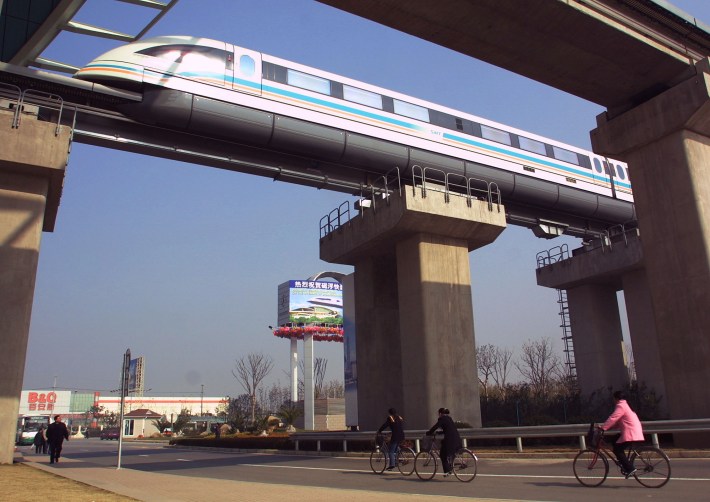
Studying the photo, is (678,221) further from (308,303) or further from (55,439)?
(308,303)

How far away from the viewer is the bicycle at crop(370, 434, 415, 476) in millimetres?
13266

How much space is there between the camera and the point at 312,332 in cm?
5519

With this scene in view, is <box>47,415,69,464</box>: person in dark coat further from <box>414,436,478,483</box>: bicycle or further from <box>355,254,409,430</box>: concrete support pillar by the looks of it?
<box>414,436,478,483</box>: bicycle

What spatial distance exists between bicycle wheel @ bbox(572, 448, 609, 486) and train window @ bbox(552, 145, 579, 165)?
861 inches

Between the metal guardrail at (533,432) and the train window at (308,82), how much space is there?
1241 cm

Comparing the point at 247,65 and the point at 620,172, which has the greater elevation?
the point at 620,172

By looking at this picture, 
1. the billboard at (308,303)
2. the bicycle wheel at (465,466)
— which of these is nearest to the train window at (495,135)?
the bicycle wheel at (465,466)

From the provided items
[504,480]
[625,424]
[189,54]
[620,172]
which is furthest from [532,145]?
[625,424]

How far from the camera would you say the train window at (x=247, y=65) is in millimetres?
20688

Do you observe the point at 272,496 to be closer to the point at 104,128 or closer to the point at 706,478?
the point at 706,478

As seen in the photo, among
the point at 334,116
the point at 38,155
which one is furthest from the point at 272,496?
the point at 334,116

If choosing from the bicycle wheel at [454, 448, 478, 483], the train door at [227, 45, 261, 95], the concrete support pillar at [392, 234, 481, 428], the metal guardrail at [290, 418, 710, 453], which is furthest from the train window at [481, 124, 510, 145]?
the bicycle wheel at [454, 448, 478, 483]

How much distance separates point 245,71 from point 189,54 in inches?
76.8

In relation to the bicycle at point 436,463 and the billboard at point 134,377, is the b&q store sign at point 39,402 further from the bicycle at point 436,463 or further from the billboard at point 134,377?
the bicycle at point 436,463
